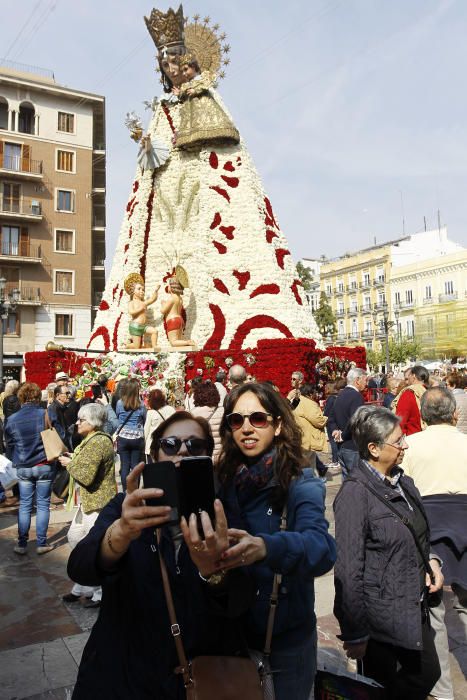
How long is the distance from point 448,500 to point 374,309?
4523 cm

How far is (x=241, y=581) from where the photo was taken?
1.82 meters

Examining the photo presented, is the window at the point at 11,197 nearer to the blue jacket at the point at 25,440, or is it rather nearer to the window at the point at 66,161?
the window at the point at 66,161

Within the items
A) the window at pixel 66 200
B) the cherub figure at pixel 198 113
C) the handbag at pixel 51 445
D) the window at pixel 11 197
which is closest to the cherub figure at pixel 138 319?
the cherub figure at pixel 198 113

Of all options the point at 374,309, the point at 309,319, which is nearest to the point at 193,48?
the point at 309,319

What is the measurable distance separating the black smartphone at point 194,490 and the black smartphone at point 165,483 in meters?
0.02

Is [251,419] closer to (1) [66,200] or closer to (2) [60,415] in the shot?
(2) [60,415]

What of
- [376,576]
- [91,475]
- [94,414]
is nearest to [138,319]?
[94,414]

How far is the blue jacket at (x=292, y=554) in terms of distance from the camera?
1927 millimetres

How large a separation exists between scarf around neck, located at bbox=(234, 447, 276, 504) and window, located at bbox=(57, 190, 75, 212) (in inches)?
1231

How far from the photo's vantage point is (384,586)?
2.61 m

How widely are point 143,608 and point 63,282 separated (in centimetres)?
3059

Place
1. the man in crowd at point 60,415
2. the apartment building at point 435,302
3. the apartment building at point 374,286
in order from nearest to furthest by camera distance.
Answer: the man in crowd at point 60,415, the apartment building at point 435,302, the apartment building at point 374,286

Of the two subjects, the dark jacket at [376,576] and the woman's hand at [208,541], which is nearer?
the woman's hand at [208,541]

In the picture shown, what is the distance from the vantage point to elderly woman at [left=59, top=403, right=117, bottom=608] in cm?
452
